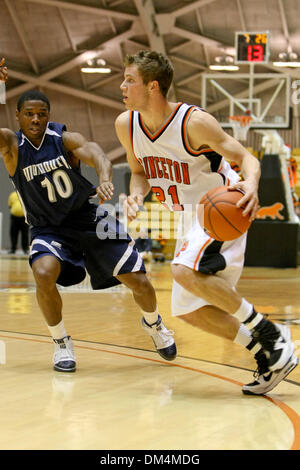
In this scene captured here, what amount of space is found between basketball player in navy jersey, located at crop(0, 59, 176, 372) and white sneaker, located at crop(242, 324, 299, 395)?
1.04 metres

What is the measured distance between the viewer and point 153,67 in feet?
→ 13.5

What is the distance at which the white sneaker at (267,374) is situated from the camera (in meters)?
3.79

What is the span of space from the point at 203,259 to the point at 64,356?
4.07ft

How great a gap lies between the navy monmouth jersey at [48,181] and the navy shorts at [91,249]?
0.12 metres

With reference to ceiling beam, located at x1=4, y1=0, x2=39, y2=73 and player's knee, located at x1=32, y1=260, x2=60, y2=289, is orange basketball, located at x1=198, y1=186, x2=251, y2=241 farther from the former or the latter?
ceiling beam, located at x1=4, y1=0, x2=39, y2=73

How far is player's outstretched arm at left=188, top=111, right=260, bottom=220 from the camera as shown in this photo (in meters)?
3.48

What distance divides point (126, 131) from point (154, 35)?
18436 millimetres

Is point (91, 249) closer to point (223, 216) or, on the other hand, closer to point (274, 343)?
point (223, 216)

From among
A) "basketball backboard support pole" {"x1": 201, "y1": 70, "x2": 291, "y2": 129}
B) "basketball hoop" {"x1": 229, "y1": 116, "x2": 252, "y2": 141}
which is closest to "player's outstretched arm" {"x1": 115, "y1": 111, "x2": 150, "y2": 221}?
"basketball hoop" {"x1": 229, "y1": 116, "x2": 252, "y2": 141}

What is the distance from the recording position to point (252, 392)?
3875 mm

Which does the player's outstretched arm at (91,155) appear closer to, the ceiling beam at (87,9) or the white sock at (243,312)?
the white sock at (243,312)

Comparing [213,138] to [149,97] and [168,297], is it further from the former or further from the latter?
[168,297]

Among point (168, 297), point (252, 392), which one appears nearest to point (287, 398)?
point (252, 392)
